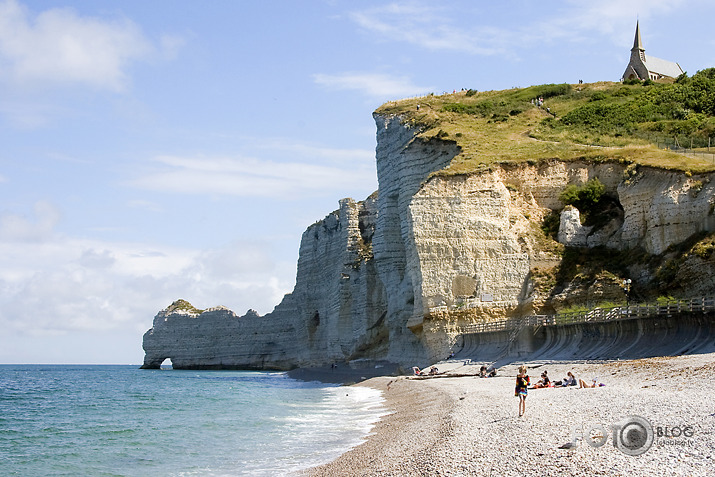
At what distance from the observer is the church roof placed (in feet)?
306

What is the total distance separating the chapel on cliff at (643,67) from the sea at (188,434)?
6396 cm

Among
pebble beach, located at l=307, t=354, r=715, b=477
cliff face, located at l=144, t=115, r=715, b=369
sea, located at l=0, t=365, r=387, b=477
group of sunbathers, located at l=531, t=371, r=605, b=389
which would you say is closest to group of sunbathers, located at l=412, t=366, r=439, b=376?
cliff face, located at l=144, t=115, r=715, b=369

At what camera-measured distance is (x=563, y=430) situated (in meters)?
15.2

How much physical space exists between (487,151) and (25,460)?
125 feet

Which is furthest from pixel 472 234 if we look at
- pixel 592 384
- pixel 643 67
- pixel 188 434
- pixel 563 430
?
pixel 643 67

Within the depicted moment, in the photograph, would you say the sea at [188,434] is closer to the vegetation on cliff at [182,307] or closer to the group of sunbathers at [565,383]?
the group of sunbathers at [565,383]

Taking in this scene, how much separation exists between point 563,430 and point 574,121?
54746 millimetres

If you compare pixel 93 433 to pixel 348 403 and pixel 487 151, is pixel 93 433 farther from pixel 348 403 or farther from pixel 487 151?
pixel 487 151

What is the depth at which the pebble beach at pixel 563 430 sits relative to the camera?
466 inches

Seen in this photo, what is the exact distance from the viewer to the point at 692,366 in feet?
73.8

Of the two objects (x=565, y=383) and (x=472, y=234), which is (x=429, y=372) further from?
(x=565, y=383)

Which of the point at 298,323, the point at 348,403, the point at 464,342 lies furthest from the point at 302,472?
the point at 298,323

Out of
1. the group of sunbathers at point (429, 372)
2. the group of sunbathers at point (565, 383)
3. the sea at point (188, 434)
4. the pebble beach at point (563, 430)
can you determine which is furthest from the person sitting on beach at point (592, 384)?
the group of sunbathers at point (429, 372)

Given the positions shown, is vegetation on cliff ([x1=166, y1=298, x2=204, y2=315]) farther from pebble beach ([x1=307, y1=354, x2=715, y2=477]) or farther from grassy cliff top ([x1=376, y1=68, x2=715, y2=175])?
pebble beach ([x1=307, y1=354, x2=715, y2=477])
